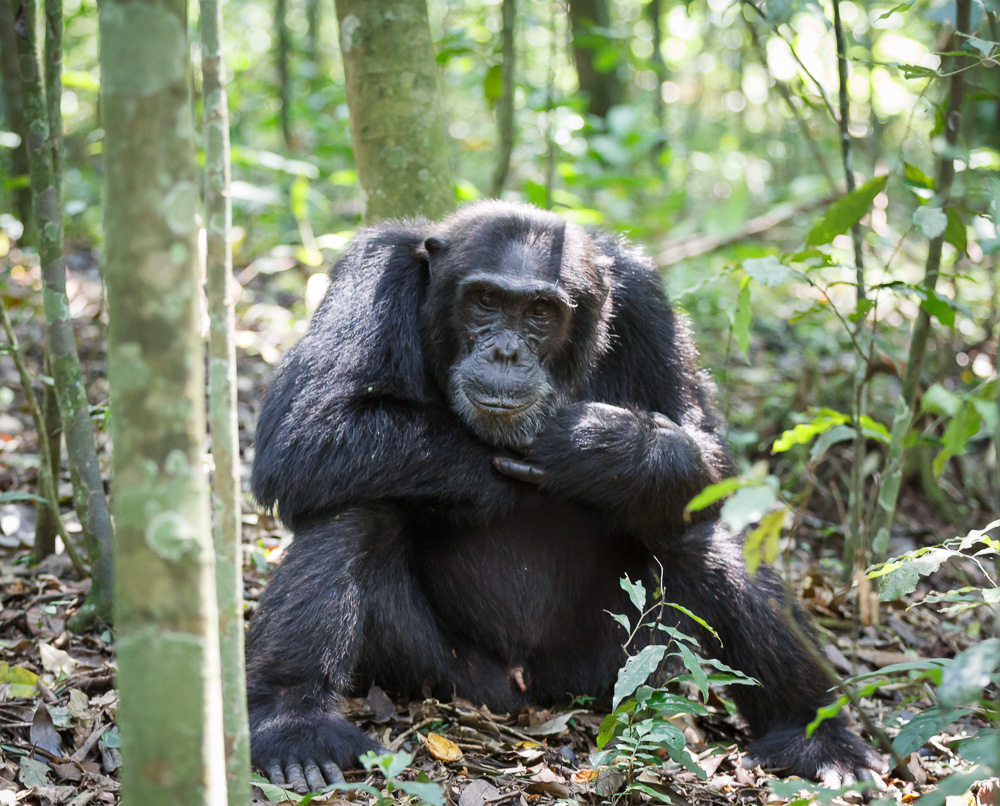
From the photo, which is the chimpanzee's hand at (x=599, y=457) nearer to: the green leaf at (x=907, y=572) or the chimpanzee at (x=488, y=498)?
the chimpanzee at (x=488, y=498)

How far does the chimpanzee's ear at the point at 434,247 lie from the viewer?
16.1ft

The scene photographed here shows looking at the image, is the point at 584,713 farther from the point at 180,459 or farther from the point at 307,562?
the point at 180,459

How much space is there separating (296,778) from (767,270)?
9.30ft

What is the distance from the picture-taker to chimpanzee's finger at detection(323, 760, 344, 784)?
3535 mm

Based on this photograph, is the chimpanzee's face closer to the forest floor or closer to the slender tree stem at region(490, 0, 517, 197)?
the forest floor

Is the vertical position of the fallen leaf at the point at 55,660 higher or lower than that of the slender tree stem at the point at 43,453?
lower

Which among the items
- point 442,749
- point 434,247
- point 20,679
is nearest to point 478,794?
point 442,749

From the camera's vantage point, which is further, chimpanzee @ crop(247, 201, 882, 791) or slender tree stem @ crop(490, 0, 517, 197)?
slender tree stem @ crop(490, 0, 517, 197)

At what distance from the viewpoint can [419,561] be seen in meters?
4.58

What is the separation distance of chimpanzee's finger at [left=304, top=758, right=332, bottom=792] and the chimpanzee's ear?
2479mm

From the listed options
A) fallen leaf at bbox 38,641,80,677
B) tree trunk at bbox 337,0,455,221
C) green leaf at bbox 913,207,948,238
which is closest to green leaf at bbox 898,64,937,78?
green leaf at bbox 913,207,948,238

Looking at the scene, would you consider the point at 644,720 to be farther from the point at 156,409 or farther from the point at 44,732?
the point at 156,409

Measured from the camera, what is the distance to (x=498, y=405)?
4.52m

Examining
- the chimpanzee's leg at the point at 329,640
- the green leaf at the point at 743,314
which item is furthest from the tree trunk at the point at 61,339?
the green leaf at the point at 743,314
